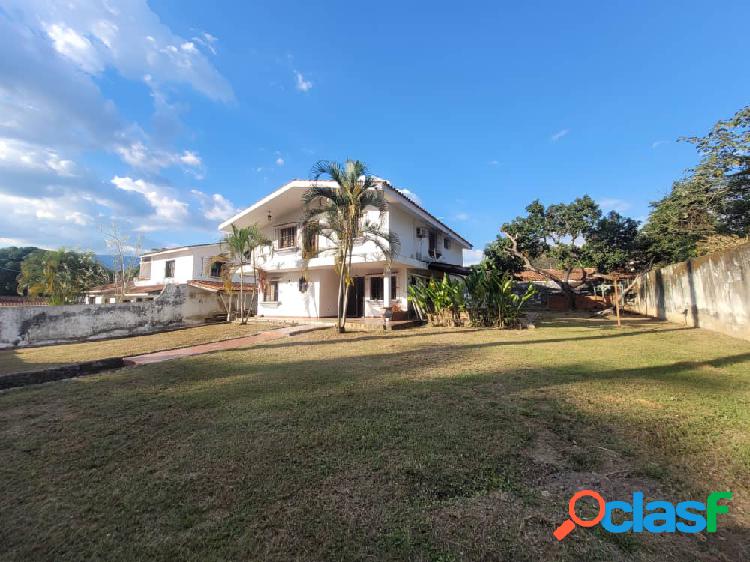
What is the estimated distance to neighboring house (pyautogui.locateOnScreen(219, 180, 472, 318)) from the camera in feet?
52.4

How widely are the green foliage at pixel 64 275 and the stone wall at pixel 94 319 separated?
17.1 metres

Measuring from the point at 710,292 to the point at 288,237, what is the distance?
17.2 meters

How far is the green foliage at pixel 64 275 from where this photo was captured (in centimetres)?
2908

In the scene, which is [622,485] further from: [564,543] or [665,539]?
[564,543]

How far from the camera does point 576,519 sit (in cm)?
229

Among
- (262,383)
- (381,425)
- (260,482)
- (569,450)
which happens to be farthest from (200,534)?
(262,383)

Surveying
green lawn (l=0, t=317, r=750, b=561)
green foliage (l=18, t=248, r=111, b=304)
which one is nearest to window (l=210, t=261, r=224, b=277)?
green foliage (l=18, t=248, r=111, b=304)

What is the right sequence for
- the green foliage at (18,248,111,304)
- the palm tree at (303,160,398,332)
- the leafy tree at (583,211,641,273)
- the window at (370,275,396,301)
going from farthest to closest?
the green foliage at (18,248,111,304), the leafy tree at (583,211,641,273), the window at (370,275,396,301), the palm tree at (303,160,398,332)

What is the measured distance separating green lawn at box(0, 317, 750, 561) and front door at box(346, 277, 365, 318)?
12.3 m

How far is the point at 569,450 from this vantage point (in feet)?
10.5

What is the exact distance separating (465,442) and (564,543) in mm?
1303

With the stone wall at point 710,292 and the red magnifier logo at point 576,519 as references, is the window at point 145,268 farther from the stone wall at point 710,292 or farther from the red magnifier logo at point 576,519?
the stone wall at point 710,292

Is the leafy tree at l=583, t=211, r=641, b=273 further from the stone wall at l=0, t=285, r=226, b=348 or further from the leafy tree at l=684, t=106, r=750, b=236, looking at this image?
the stone wall at l=0, t=285, r=226, b=348

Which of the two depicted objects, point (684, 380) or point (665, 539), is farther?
point (684, 380)
